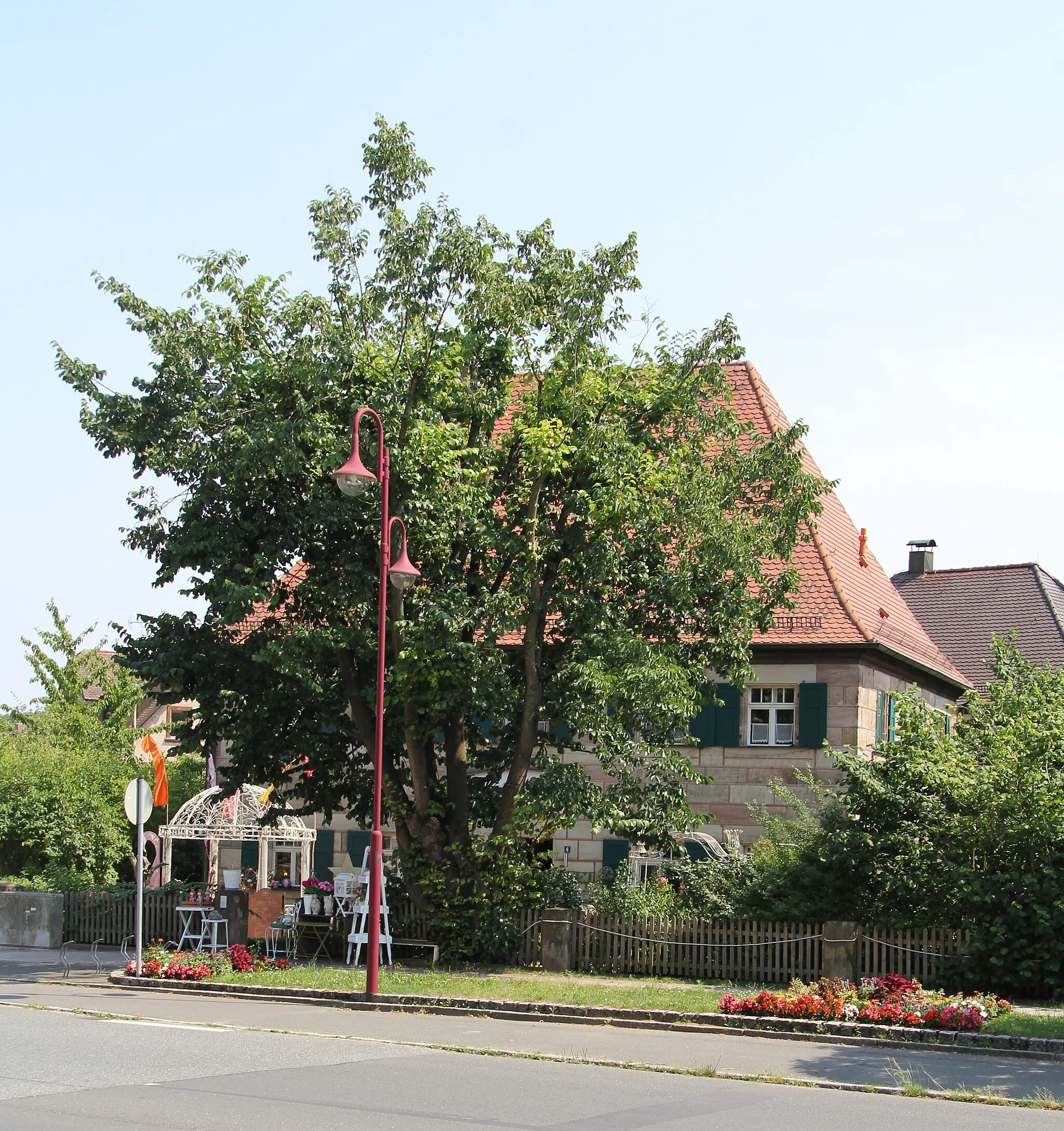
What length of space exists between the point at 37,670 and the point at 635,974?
1080 inches

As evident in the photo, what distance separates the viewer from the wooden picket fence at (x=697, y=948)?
763 inches

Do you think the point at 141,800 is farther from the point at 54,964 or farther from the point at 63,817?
the point at 63,817

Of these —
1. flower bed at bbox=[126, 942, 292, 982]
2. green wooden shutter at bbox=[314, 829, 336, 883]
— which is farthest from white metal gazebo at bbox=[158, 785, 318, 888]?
flower bed at bbox=[126, 942, 292, 982]

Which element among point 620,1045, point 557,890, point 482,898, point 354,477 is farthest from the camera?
point 557,890

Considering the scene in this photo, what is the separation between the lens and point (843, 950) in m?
18.7

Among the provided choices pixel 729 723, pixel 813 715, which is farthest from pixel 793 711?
pixel 729 723

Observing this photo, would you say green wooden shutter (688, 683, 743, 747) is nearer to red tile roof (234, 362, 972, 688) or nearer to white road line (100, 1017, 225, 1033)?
red tile roof (234, 362, 972, 688)

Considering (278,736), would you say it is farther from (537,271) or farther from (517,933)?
(537,271)

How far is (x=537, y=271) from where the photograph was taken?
71.7 ft

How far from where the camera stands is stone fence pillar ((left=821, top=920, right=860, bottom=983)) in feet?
61.3

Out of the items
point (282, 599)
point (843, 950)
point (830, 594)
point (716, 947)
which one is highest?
point (830, 594)

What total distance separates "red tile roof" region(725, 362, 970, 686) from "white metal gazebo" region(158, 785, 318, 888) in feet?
37.5

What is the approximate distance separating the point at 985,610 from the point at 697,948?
22.5 metres

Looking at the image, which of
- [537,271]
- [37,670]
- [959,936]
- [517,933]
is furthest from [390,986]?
[37,670]
